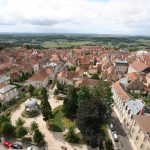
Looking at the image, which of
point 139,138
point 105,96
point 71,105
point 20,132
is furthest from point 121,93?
point 20,132

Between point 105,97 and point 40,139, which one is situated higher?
point 105,97

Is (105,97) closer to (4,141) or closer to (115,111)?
(115,111)

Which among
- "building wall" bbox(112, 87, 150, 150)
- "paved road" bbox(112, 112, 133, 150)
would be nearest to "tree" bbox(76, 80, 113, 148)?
"paved road" bbox(112, 112, 133, 150)

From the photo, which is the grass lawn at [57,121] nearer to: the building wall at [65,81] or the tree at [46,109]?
the tree at [46,109]

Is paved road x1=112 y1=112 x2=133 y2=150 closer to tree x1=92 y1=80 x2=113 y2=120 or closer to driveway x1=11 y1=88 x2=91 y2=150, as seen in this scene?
tree x1=92 y1=80 x2=113 y2=120

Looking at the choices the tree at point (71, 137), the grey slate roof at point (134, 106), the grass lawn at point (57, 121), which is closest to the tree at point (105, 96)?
the grey slate roof at point (134, 106)

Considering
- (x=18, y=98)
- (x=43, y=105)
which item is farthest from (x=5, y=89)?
(x=43, y=105)

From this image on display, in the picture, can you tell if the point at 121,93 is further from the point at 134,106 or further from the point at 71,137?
the point at 71,137
